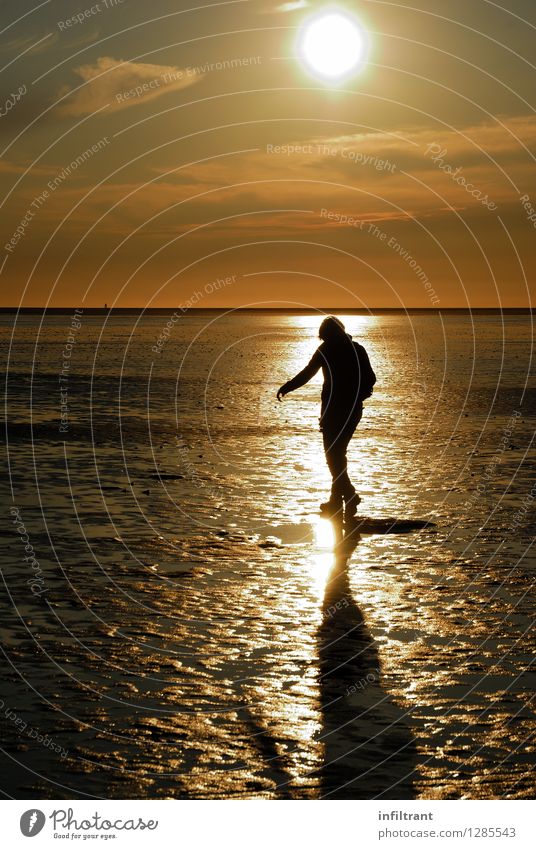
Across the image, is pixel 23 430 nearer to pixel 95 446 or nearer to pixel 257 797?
pixel 95 446

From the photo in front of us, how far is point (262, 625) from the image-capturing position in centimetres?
966

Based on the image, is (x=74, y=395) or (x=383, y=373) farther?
(x=383, y=373)

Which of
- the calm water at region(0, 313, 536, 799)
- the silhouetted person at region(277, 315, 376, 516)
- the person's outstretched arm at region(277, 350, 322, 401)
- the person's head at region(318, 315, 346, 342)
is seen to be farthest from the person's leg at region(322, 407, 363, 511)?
the person's head at region(318, 315, 346, 342)

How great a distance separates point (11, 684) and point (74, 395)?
27428 millimetres

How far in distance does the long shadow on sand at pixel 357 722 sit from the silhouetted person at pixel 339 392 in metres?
4.47

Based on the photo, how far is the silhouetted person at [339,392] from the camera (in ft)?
47.8

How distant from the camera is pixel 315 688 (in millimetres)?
8102

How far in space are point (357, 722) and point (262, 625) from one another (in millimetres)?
2217

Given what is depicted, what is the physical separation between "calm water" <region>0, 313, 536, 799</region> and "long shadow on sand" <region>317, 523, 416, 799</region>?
2 cm

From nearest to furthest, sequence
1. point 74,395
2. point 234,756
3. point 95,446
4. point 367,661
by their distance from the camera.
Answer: point 234,756
point 367,661
point 95,446
point 74,395

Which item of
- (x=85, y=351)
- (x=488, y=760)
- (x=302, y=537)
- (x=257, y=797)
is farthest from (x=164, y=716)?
(x=85, y=351)

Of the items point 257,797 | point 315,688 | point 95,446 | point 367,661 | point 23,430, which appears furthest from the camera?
point 23,430

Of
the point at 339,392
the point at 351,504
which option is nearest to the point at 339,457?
the point at 351,504

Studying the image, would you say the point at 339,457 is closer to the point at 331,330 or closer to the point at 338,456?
the point at 338,456
